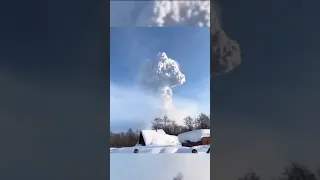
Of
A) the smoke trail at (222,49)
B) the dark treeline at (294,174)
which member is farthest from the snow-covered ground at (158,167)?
the smoke trail at (222,49)

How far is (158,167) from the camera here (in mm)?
3059

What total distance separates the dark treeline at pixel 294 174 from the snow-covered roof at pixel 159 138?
21.8 inches

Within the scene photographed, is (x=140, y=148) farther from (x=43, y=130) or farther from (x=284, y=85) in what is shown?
(x=284, y=85)

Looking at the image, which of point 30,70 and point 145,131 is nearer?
point 30,70

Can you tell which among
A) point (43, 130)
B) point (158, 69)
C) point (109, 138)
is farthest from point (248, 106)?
point (43, 130)

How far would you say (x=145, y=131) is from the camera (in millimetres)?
3164

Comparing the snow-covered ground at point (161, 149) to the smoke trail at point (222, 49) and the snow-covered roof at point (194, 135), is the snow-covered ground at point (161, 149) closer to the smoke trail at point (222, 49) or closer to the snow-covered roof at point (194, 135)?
the snow-covered roof at point (194, 135)

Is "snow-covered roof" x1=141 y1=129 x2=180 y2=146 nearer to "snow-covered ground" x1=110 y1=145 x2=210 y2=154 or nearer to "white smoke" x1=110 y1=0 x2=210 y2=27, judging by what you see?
"snow-covered ground" x1=110 y1=145 x2=210 y2=154

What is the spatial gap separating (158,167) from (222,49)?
953 mm

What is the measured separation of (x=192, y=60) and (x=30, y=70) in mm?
1160

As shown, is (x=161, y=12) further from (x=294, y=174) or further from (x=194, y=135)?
(x=294, y=174)

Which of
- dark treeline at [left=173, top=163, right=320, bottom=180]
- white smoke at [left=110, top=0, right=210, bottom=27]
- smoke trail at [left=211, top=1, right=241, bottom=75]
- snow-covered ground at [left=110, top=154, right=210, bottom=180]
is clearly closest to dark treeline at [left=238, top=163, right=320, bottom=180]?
dark treeline at [left=173, top=163, right=320, bottom=180]

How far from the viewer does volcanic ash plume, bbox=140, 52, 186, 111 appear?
10.4 ft

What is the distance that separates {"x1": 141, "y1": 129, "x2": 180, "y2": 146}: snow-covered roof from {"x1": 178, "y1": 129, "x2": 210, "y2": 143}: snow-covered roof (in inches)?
1.6
